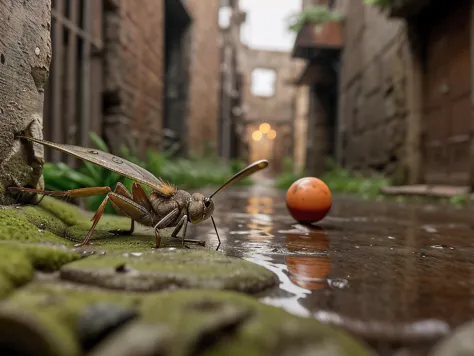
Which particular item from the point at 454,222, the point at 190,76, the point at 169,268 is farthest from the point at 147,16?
the point at 169,268

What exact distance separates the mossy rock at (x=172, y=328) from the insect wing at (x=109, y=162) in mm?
661

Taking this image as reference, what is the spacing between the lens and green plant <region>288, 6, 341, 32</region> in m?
9.77

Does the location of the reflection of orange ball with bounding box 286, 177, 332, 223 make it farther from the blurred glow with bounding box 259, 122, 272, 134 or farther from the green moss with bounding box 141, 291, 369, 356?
the blurred glow with bounding box 259, 122, 272, 134

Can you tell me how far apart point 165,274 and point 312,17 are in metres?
9.92

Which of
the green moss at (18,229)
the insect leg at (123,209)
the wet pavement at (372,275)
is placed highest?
the insect leg at (123,209)

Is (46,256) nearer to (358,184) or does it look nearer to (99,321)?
(99,321)

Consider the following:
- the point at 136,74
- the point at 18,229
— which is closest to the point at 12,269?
the point at 18,229

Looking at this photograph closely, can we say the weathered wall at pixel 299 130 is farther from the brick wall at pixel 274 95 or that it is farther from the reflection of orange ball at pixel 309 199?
the reflection of orange ball at pixel 309 199

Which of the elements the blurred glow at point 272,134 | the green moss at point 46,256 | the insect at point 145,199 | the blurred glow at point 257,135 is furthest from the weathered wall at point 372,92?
the blurred glow at point 257,135

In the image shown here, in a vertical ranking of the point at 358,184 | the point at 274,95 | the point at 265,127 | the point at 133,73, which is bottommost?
the point at 358,184

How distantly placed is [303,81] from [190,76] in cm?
429

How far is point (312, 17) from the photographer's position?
9.76 meters

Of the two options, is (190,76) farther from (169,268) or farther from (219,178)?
(169,268)

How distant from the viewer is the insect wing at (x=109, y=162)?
55.7 inches
